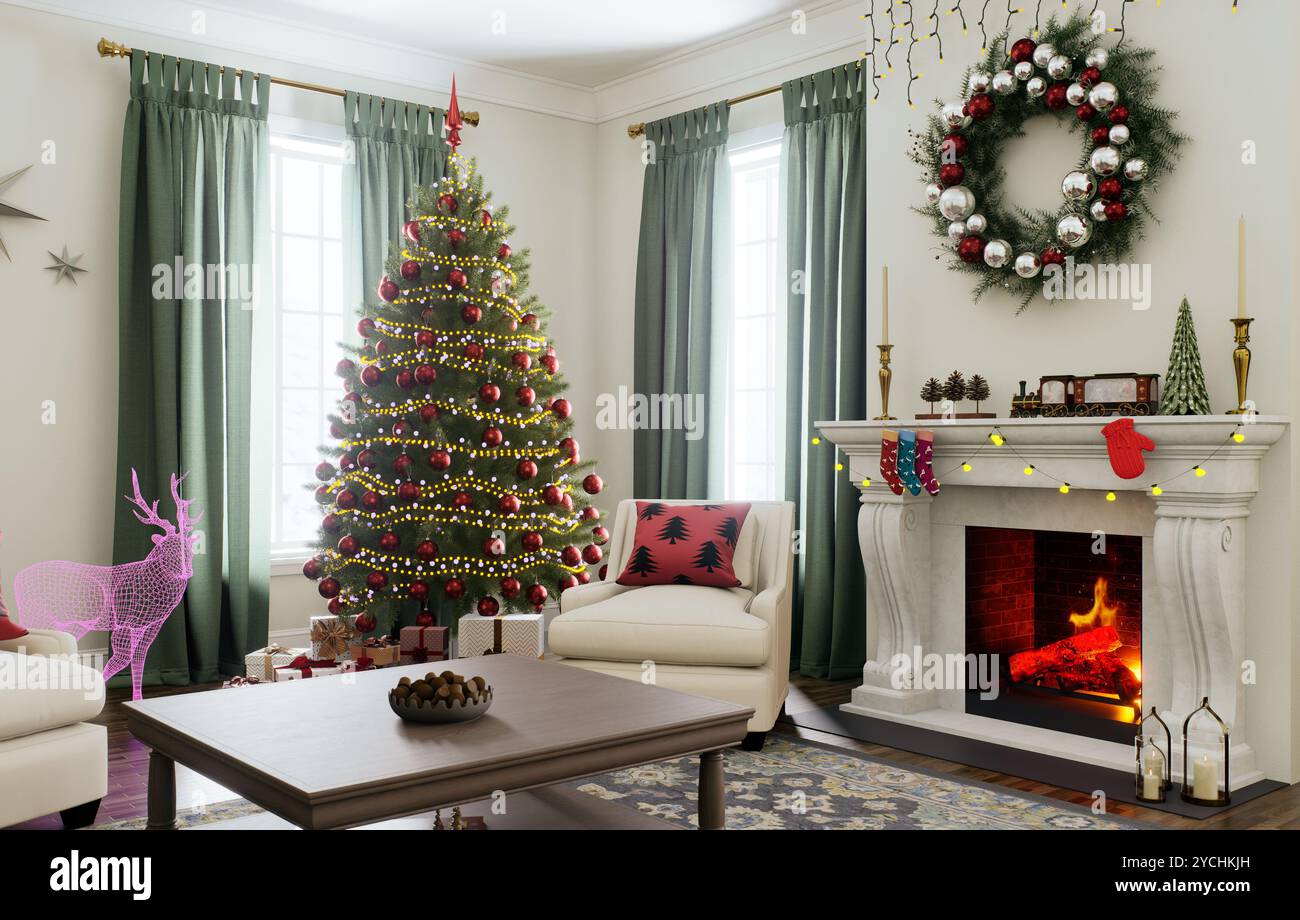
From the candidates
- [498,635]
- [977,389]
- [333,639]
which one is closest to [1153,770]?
[977,389]

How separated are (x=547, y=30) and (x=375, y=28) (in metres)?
0.82

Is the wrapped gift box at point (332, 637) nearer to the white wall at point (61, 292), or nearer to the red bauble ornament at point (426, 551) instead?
the red bauble ornament at point (426, 551)

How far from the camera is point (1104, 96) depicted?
149 inches

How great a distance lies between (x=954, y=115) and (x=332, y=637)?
3206 mm

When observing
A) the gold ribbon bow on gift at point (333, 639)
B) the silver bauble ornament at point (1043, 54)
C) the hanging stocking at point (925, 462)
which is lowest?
the gold ribbon bow on gift at point (333, 639)

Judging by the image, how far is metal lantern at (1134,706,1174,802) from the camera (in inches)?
131

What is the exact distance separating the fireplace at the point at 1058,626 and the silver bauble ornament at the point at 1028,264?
95 cm

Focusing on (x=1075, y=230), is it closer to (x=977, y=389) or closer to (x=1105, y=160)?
(x=1105, y=160)

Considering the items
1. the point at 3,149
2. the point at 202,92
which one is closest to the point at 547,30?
the point at 202,92

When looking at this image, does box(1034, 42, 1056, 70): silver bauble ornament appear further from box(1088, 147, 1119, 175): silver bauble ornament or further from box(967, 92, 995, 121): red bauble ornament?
box(1088, 147, 1119, 175): silver bauble ornament

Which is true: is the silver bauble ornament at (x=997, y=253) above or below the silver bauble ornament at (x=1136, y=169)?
below

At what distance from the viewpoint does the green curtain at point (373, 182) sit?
555 centimetres

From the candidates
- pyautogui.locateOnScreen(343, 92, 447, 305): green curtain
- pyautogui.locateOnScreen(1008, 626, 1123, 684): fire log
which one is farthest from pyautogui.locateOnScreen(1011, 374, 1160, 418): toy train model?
pyautogui.locateOnScreen(343, 92, 447, 305): green curtain

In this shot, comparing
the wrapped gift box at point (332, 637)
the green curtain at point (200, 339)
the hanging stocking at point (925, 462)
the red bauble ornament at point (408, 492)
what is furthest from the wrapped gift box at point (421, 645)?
the hanging stocking at point (925, 462)
